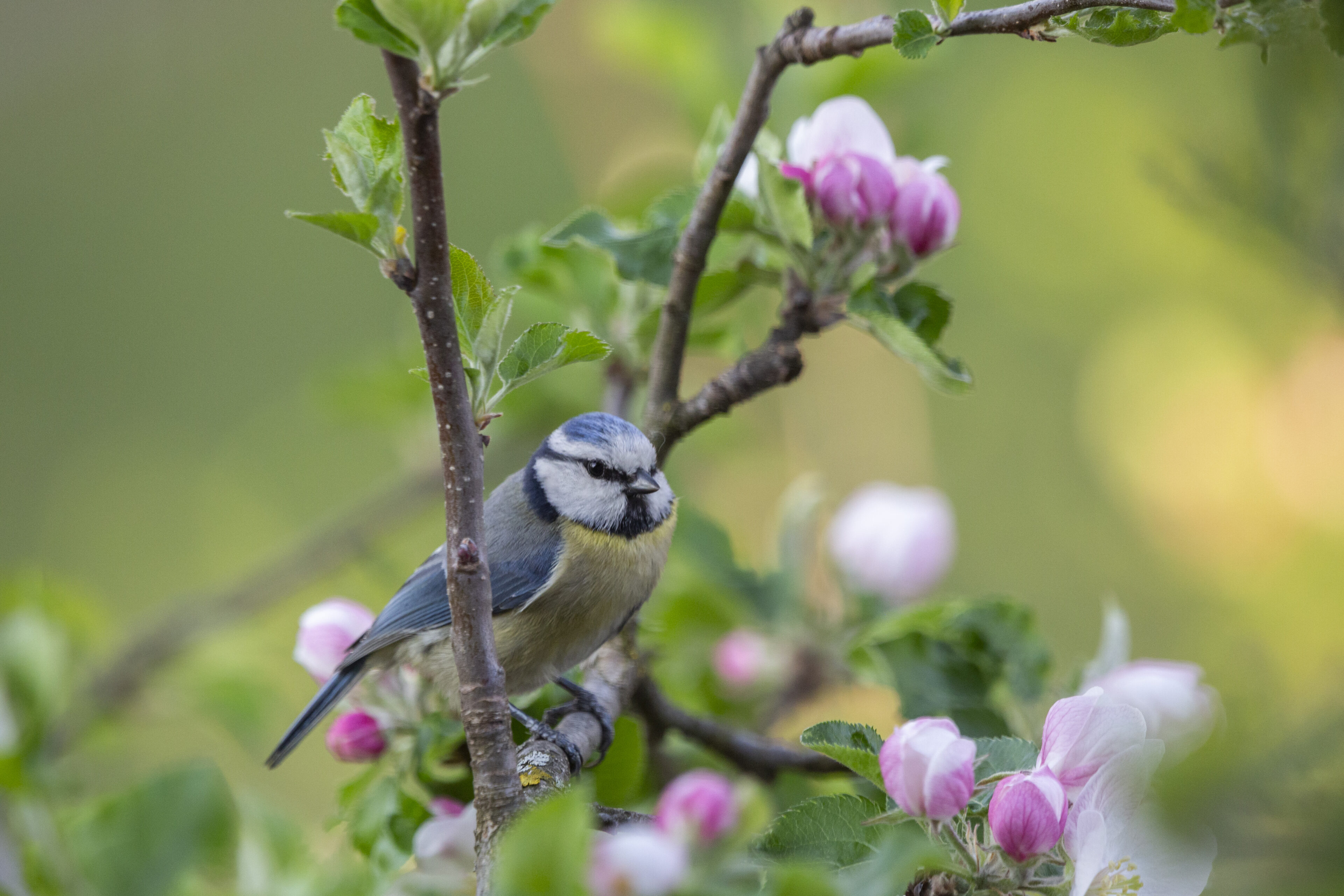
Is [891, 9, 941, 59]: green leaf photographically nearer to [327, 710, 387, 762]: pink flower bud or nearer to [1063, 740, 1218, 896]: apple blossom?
[1063, 740, 1218, 896]: apple blossom

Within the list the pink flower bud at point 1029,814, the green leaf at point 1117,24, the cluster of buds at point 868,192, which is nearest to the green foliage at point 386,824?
the pink flower bud at point 1029,814

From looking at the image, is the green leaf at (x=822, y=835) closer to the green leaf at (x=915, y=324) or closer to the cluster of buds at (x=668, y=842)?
the cluster of buds at (x=668, y=842)

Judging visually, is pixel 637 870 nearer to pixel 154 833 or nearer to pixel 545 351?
pixel 545 351

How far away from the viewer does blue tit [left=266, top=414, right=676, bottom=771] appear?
914 millimetres

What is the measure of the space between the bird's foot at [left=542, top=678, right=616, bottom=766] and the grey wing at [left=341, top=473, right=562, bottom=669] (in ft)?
0.39

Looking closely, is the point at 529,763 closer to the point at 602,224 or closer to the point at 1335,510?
the point at 602,224

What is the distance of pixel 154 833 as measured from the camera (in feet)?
2.54

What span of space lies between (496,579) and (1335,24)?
2.53 feet

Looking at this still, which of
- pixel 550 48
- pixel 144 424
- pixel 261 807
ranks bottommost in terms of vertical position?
pixel 144 424

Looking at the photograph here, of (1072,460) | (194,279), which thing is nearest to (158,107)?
(194,279)

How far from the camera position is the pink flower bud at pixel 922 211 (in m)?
0.77

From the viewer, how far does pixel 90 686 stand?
119 cm

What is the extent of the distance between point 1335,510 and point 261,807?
4.53 ft

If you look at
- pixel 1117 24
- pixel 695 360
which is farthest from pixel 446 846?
pixel 695 360
